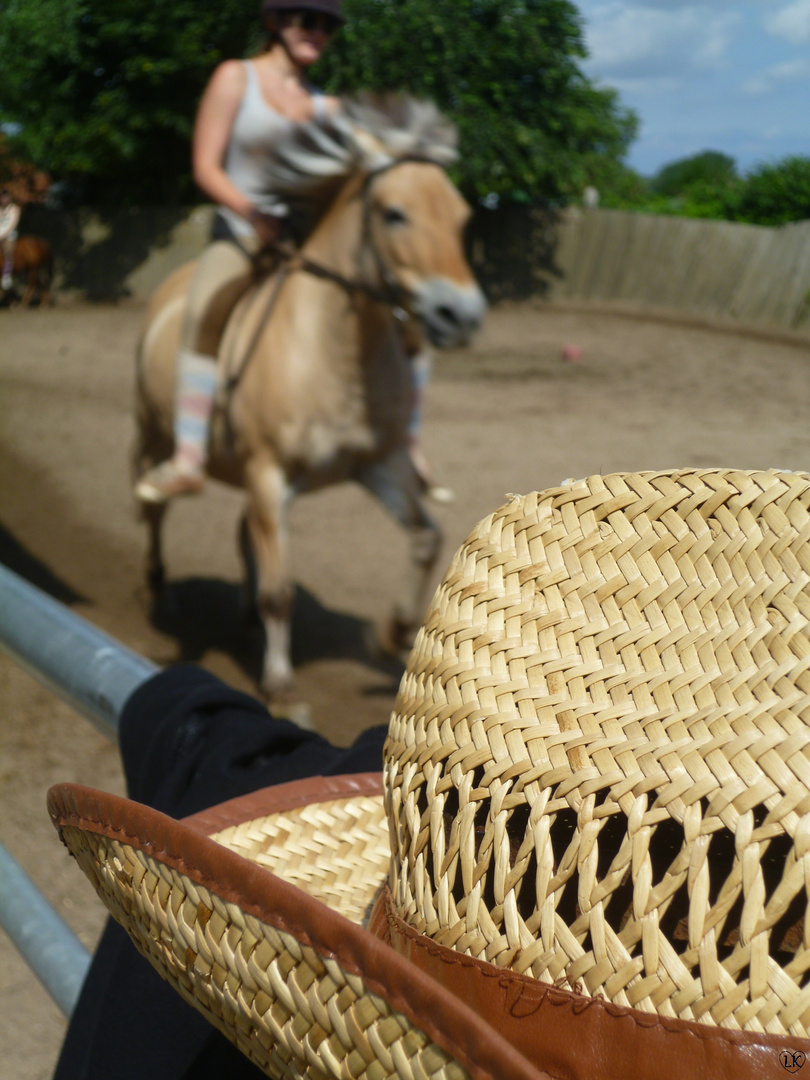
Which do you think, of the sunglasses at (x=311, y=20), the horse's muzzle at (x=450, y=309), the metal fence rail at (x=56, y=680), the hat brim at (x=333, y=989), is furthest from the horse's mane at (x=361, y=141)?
the hat brim at (x=333, y=989)

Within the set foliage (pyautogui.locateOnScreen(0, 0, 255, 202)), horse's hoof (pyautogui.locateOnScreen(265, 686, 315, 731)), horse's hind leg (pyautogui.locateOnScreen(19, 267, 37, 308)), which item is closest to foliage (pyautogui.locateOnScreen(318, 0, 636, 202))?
foliage (pyautogui.locateOnScreen(0, 0, 255, 202))

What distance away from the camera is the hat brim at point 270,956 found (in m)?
0.61

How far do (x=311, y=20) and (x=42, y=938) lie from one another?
350cm

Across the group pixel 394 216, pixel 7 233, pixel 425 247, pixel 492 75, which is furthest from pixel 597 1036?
pixel 492 75

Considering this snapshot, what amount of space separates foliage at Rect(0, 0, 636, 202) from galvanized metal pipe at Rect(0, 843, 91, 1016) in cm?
1846

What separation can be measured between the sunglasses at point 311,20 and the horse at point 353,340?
1.11ft

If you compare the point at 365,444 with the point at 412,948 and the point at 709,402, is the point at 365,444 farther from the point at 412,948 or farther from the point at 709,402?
the point at 709,402

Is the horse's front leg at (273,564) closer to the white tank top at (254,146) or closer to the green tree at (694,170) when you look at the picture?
the white tank top at (254,146)

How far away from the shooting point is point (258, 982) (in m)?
0.75

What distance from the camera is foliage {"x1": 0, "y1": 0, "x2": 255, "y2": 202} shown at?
1855 cm

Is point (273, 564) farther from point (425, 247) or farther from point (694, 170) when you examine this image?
point (694, 170)

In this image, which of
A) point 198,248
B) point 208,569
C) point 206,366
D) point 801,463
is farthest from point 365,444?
point 198,248

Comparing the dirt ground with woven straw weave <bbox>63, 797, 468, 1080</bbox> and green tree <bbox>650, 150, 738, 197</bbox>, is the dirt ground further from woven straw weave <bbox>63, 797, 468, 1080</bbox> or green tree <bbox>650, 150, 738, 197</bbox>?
green tree <bbox>650, 150, 738, 197</bbox>

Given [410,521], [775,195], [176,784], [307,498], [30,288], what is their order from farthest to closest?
[30,288] < [775,195] < [307,498] < [410,521] < [176,784]
